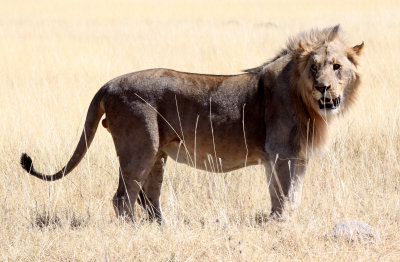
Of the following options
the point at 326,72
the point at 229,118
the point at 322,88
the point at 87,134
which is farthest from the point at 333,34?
the point at 87,134

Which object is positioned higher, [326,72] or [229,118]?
[326,72]

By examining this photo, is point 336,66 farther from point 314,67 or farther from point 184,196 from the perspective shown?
point 184,196

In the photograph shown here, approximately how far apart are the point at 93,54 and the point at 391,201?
29.0ft

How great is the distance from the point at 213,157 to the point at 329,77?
104 centimetres

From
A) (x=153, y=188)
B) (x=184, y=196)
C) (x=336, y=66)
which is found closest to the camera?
(x=336, y=66)

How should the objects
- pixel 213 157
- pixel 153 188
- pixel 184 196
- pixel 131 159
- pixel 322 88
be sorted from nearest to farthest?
pixel 322 88 → pixel 131 159 → pixel 213 157 → pixel 153 188 → pixel 184 196

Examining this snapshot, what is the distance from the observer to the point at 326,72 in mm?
4785

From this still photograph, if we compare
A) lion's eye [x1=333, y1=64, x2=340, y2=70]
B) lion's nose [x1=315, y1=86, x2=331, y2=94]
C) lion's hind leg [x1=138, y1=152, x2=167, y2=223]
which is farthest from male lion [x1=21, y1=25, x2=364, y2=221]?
lion's hind leg [x1=138, y1=152, x2=167, y2=223]

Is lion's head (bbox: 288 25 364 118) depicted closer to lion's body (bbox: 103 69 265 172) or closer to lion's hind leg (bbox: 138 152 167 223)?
lion's body (bbox: 103 69 265 172)

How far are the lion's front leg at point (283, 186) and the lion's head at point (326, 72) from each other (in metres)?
0.43

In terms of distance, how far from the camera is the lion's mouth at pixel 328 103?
4.82 metres

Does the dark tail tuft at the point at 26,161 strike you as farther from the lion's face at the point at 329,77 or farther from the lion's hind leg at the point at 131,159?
the lion's face at the point at 329,77

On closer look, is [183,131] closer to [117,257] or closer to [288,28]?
[117,257]

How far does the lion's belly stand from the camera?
5.10 m
